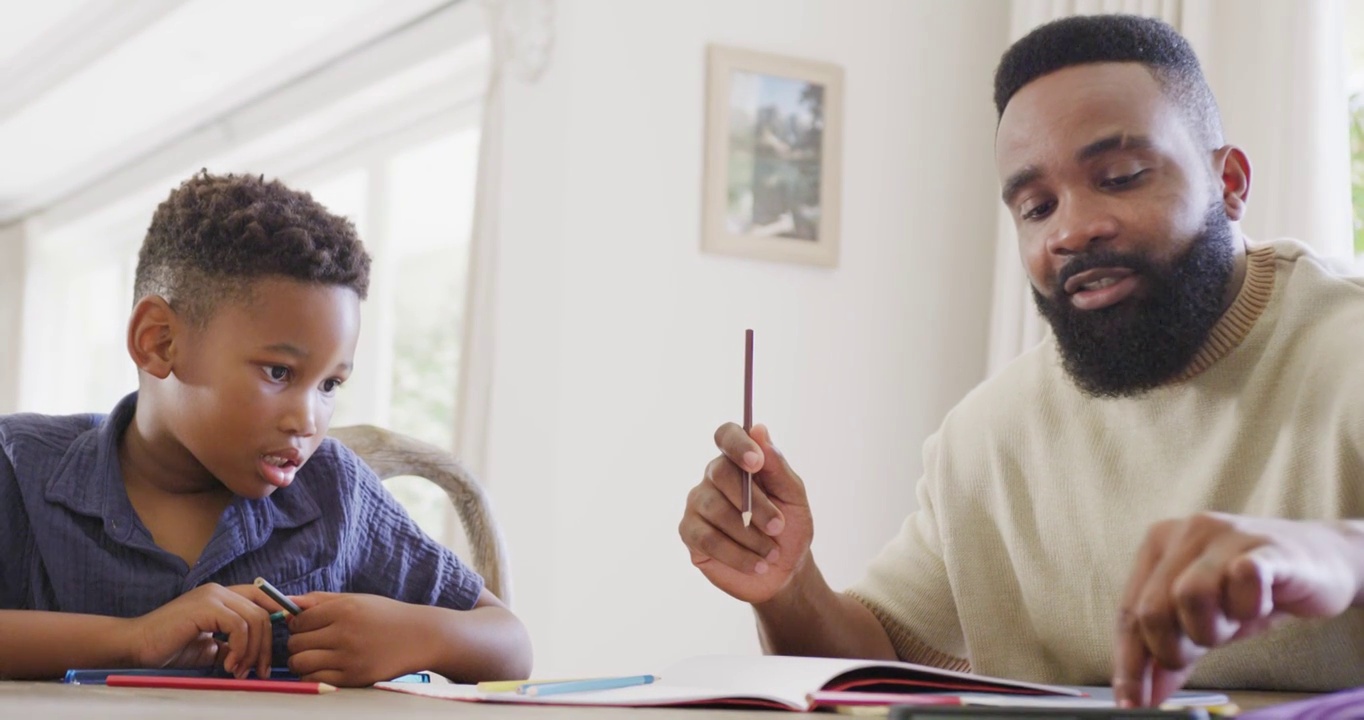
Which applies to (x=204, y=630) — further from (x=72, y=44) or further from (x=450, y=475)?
(x=72, y=44)

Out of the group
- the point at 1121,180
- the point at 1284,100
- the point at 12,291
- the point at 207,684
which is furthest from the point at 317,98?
the point at 207,684

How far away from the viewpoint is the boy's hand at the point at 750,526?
4.33ft

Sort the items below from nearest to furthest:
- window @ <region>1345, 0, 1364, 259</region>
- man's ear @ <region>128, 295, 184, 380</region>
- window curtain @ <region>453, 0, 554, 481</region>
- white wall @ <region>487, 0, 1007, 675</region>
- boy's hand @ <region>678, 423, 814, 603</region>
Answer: boy's hand @ <region>678, 423, 814, 603</region>, man's ear @ <region>128, 295, 184, 380</region>, window @ <region>1345, 0, 1364, 259</region>, white wall @ <region>487, 0, 1007, 675</region>, window curtain @ <region>453, 0, 554, 481</region>

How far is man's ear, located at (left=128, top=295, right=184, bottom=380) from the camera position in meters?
1.43

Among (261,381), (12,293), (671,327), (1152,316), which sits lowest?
(261,381)

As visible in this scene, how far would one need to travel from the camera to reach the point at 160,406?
4.63 ft

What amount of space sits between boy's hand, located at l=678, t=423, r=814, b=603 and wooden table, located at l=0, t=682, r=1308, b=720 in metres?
0.44

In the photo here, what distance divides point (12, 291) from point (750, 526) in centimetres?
930

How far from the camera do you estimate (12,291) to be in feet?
31.0

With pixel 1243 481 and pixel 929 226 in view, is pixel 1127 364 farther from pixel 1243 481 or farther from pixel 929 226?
pixel 929 226

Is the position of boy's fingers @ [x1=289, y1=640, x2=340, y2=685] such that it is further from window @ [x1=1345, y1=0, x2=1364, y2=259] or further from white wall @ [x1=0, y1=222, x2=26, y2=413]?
white wall @ [x1=0, y1=222, x2=26, y2=413]

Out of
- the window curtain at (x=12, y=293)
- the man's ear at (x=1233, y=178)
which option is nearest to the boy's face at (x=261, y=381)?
the man's ear at (x=1233, y=178)

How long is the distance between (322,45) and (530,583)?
10.4ft

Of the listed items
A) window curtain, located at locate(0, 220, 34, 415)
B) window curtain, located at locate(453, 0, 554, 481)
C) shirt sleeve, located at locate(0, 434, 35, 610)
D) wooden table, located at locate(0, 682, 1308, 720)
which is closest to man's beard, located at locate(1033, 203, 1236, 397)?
wooden table, located at locate(0, 682, 1308, 720)
